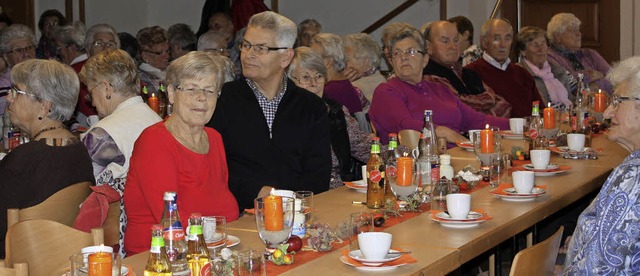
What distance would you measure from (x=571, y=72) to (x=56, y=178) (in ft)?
18.9

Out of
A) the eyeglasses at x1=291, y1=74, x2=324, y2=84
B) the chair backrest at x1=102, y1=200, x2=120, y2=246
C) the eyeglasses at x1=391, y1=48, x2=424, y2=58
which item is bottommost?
the chair backrest at x1=102, y1=200, x2=120, y2=246

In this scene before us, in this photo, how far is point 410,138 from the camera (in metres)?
4.87

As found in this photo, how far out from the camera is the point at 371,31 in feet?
34.6

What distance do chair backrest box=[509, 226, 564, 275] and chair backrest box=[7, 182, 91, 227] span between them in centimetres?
161

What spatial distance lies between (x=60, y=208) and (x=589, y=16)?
838 cm

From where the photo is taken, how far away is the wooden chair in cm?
485

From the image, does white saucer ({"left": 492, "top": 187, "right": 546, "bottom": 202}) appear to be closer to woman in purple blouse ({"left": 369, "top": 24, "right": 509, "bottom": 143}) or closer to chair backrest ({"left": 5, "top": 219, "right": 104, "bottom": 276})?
chair backrest ({"left": 5, "top": 219, "right": 104, "bottom": 276})

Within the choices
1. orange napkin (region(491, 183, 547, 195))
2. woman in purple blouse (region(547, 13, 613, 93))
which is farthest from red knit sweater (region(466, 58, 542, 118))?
orange napkin (region(491, 183, 547, 195))

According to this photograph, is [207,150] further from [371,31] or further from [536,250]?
[371,31]

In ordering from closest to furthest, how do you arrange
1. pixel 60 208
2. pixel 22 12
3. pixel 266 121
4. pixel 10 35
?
pixel 60 208, pixel 266 121, pixel 10 35, pixel 22 12

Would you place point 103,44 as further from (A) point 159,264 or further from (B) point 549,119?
(A) point 159,264

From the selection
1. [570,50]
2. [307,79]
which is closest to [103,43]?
[307,79]

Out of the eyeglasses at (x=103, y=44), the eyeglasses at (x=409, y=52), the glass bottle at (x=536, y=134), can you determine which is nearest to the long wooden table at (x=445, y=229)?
the glass bottle at (x=536, y=134)

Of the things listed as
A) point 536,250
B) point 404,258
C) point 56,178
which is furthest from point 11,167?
point 536,250
